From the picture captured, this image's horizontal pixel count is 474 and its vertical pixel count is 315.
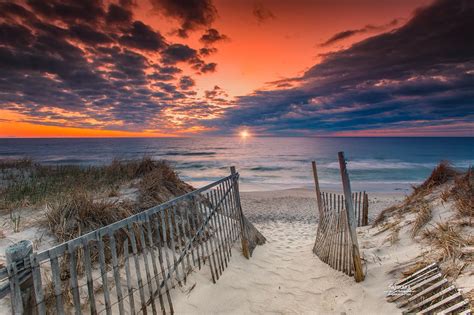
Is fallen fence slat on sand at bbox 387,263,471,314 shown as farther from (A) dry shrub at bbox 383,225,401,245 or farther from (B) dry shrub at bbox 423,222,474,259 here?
(A) dry shrub at bbox 383,225,401,245

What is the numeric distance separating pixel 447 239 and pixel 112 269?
5.29 meters

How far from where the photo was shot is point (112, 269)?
3.90 metres

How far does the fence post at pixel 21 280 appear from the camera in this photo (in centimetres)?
Result: 194

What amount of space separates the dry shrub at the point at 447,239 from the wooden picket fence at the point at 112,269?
3.56 meters

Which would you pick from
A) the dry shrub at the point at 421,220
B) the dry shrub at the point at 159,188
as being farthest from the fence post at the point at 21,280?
the dry shrub at the point at 421,220

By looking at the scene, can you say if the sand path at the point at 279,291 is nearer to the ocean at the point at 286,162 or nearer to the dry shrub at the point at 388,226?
the dry shrub at the point at 388,226

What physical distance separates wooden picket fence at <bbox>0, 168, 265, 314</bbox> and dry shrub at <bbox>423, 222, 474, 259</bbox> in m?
3.56

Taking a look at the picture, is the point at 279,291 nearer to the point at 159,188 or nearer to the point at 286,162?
the point at 159,188

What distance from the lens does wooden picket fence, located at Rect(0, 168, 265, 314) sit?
6.80 ft

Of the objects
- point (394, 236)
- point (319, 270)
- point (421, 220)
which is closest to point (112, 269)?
point (319, 270)

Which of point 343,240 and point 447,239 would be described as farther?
point 343,240

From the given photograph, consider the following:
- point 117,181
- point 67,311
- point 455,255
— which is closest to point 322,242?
point 455,255

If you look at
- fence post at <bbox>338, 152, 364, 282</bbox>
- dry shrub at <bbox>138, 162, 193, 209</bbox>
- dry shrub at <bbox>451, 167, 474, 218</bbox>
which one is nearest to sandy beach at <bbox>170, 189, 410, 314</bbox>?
fence post at <bbox>338, 152, 364, 282</bbox>

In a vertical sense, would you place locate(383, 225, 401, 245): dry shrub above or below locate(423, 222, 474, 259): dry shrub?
below
